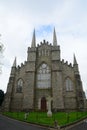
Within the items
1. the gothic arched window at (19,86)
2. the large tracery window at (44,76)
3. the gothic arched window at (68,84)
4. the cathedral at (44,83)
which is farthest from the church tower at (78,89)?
the gothic arched window at (19,86)

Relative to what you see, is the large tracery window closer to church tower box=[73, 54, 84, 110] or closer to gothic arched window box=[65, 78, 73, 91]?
gothic arched window box=[65, 78, 73, 91]

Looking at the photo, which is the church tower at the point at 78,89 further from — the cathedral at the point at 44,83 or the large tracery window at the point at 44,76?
the large tracery window at the point at 44,76

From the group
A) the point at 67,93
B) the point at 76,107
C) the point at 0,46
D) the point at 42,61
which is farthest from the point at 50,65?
the point at 0,46

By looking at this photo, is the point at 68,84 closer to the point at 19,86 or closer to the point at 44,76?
the point at 44,76

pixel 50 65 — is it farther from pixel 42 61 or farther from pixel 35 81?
pixel 35 81

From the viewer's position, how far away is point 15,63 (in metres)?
45.5

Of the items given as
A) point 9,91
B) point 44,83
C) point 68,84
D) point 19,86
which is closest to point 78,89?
point 68,84

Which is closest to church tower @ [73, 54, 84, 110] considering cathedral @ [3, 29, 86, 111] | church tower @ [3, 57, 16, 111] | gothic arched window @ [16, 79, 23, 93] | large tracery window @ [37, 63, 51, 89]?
cathedral @ [3, 29, 86, 111]

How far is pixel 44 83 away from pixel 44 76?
1.72m

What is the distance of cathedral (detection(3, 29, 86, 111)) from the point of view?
3903cm

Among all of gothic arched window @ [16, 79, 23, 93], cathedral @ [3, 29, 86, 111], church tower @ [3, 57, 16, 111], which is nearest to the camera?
cathedral @ [3, 29, 86, 111]

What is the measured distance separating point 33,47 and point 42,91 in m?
11.3

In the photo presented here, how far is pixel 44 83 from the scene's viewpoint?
138 ft

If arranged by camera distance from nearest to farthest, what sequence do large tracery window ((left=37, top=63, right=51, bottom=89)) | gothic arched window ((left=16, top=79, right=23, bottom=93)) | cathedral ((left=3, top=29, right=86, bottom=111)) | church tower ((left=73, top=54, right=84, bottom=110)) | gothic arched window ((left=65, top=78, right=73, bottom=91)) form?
church tower ((left=73, top=54, right=84, bottom=110)) < cathedral ((left=3, top=29, right=86, bottom=111)) < gothic arched window ((left=65, top=78, right=73, bottom=91)) < large tracery window ((left=37, top=63, right=51, bottom=89)) < gothic arched window ((left=16, top=79, right=23, bottom=93))
